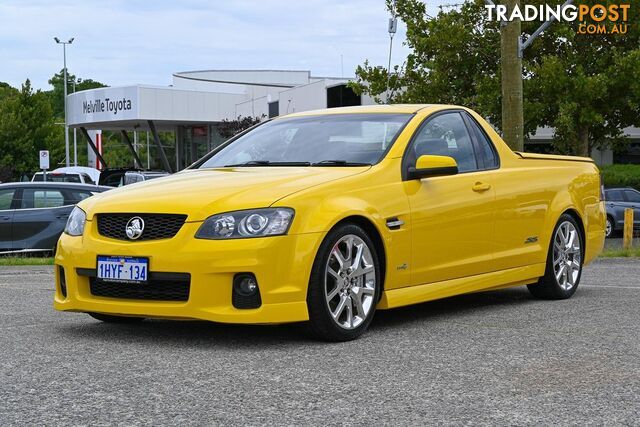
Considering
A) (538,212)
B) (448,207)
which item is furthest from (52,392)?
(538,212)

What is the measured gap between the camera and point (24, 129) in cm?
7762

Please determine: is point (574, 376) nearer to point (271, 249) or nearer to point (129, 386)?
point (271, 249)

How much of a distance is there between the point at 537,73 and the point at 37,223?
19948mm

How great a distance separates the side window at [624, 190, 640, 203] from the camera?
1195 inches

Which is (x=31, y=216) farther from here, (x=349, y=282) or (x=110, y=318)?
(x=349, y=282)

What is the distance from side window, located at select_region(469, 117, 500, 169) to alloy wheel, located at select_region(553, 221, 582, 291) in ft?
3.32

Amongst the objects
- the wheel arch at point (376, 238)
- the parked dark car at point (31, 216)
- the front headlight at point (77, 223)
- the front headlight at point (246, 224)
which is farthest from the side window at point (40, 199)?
the front headlight at point (246, 224)

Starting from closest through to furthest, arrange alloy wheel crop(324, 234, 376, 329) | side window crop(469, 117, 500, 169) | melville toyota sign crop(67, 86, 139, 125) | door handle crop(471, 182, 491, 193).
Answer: alloy wheel crop(324, 234, 376, 329) → door handle crop(471, 182, 491, 193) → side window crop(469, 117, 500, 169) → melville toyota sign crop(67, 86, 139, 125)

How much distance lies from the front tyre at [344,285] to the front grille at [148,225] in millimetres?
856

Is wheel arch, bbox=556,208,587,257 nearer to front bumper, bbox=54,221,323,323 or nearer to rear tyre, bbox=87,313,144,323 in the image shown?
front bumper, bbox=54,221,323,323

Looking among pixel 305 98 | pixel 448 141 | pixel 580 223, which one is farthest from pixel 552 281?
pixel 305 98

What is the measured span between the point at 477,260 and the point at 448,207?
1.91ft

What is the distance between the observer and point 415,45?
35531 millimetres

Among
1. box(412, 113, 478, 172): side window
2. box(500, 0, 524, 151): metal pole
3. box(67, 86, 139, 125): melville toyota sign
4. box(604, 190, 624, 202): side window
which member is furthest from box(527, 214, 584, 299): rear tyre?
box(67, 86, 139, 125): melville toyota sign
